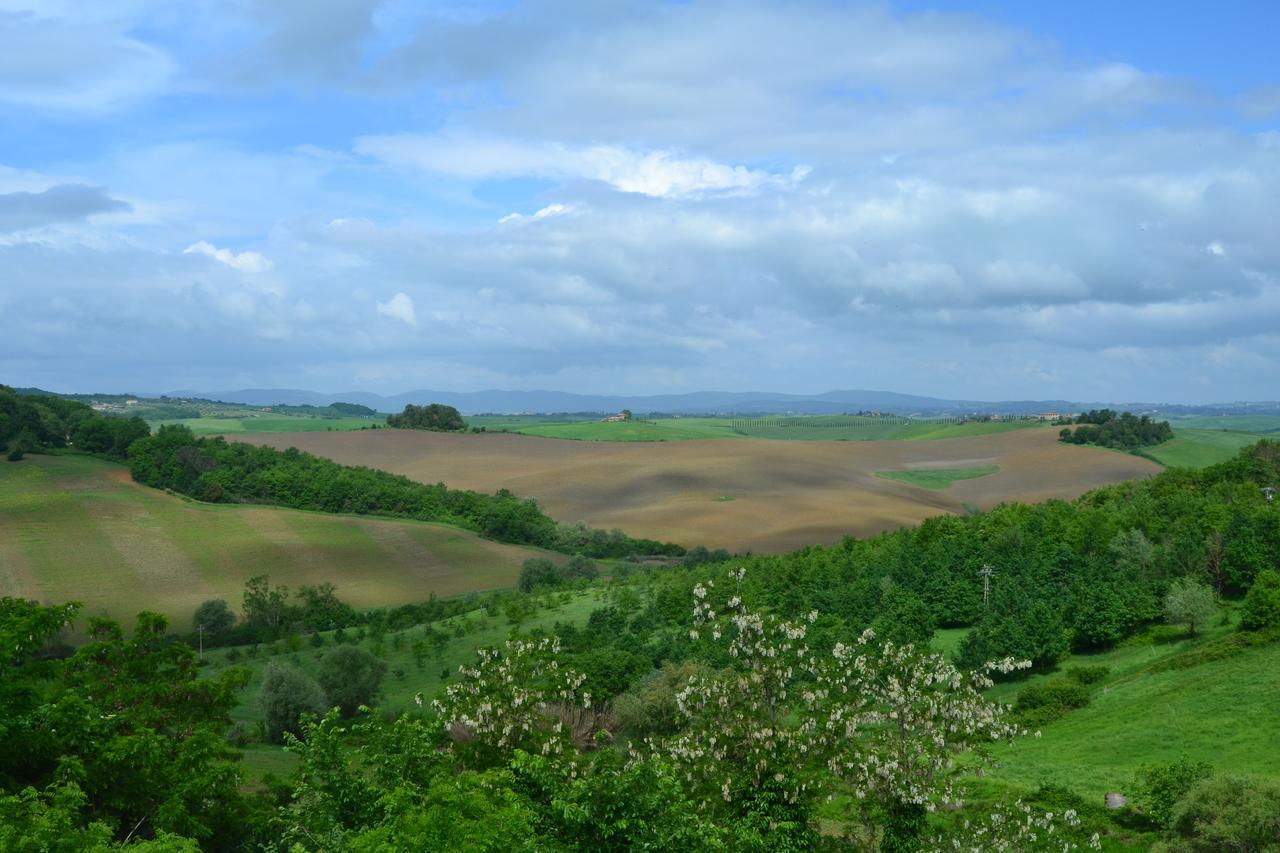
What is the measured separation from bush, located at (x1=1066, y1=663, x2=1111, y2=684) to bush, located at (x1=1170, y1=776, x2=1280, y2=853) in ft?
84.8

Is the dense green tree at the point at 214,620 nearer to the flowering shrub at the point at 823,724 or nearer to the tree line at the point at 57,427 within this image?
the tree line at the point at 57,427

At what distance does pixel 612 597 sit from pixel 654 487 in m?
47.4

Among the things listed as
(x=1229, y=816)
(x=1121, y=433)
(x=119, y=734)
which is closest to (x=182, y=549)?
(x=119, y=734)

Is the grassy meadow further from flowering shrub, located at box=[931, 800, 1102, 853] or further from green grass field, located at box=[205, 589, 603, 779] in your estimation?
green grass field, located at box=[205, 589, 603, 779]

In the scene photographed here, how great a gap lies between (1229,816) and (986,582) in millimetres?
41922

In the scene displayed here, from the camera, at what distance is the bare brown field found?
338 feet

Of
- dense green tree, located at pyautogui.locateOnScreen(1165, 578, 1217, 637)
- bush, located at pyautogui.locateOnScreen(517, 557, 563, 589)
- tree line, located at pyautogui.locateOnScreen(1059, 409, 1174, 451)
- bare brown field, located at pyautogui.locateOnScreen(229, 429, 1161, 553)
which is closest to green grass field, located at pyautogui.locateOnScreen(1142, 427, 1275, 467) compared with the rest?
tree line, located at pyautogui.locateOnScreen(1059, 409, 1174, 451)

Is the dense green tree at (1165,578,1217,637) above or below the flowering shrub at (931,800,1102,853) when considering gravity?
below

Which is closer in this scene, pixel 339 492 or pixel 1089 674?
pixel 1089 674

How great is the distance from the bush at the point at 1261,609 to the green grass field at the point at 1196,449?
77319 mm

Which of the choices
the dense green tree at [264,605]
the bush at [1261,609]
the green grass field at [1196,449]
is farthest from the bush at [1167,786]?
the green grass field at [1196,449]

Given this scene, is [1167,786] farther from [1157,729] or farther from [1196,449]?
[1196,449]

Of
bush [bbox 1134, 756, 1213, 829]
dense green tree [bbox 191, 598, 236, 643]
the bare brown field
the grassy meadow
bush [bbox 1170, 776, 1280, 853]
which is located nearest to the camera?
bush [bbox 1170, 776, 1280, 853]

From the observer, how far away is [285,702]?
48.9m
